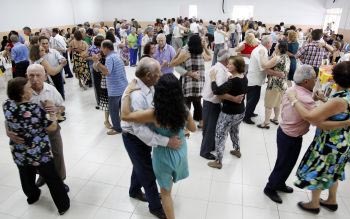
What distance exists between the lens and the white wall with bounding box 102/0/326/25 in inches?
590

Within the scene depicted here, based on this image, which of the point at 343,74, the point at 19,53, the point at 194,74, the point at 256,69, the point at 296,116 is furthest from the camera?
the point at 19,53

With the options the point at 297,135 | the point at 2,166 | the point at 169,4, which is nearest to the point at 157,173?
the point at 297,135

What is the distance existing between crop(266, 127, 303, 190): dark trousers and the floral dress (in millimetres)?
111

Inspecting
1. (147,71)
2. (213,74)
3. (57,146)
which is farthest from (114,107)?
(147,71)

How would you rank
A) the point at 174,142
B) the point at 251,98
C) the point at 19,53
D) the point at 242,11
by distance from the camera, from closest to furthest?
the point at 174,142 → the point at 251,98 → the point at 19,53 → the point at 242,11

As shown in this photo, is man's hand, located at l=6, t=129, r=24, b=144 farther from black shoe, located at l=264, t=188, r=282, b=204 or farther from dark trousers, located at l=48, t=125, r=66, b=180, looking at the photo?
black shoe, located at l=264, t=188, r=282, b=204

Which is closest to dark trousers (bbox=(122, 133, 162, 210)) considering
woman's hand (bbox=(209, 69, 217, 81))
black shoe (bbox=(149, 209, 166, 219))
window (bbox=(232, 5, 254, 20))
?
black shoe (bbox=(149, 209, 166, 219))

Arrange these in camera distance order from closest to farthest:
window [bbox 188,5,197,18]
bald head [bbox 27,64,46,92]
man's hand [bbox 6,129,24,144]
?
1. man's hand [bbox 6,129,24,144]
2. bald head [bbox 27,64,46,92]
3. window [bbox 188,5,197,18]

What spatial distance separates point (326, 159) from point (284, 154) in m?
0.34

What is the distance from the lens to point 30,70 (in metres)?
2.30

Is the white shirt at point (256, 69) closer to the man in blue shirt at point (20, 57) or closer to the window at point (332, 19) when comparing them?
the man in blue shirt at point (20, 57)

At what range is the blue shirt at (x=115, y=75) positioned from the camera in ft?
11.4

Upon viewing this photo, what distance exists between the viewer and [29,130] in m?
1.99

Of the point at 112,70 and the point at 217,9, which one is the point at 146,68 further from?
the point at 217,9
